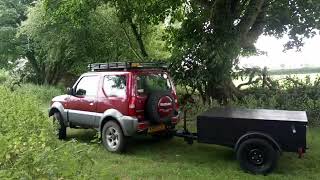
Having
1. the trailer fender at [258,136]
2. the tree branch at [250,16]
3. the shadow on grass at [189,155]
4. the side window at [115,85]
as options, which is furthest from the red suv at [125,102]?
the tree branch at [250,16]

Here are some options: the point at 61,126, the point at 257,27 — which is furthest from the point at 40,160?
the point at 257,27

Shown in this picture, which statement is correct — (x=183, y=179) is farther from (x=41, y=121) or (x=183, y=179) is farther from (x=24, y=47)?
(x=24, y=47)

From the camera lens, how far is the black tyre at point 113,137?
29.7 feet

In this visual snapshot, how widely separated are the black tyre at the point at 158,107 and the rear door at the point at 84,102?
1484mm

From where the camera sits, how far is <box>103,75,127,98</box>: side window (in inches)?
354

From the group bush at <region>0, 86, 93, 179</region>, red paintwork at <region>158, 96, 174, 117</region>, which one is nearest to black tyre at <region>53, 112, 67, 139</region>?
red paintwork at <region>158, 96, 174, 117</region>

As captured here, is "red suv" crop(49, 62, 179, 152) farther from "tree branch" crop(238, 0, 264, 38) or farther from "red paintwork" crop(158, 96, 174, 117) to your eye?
"tree branch" crop(238, 0, 264, 38)

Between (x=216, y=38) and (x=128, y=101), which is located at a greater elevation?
(x=216, y=38)

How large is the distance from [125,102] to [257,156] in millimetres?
2945

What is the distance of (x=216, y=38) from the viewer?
44.7 ft

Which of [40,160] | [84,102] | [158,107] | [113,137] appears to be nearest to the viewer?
[40,160]

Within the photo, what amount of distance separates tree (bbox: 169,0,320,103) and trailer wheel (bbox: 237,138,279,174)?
19.1ft

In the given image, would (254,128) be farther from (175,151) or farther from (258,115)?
(175,151)

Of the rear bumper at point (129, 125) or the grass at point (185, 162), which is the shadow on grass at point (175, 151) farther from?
the rear bumper at point (129, 125)
